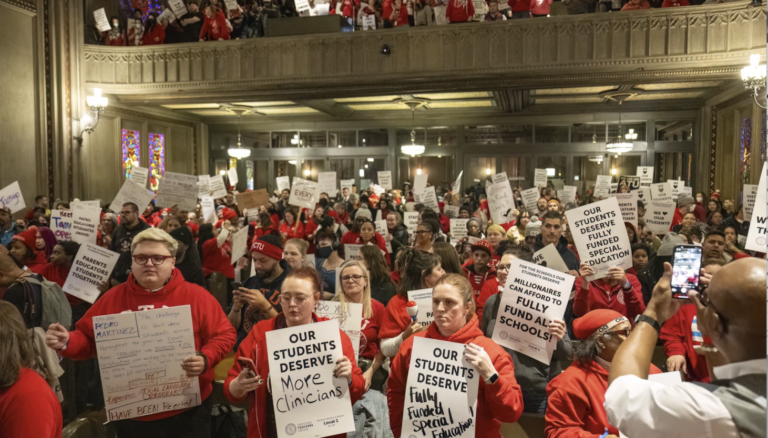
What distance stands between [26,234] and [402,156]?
15284 mm

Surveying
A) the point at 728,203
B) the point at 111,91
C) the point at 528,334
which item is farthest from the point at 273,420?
the point at 111,91

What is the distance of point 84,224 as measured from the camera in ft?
25.1

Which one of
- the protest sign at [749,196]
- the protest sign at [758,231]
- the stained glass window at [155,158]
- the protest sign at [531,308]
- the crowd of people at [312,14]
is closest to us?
the protest sign at [531,308]

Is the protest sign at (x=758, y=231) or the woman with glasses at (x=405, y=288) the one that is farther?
the protest sign at (x=758, y=231)

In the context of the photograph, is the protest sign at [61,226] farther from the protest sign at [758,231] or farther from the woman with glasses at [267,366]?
the protest sign at [758,231]

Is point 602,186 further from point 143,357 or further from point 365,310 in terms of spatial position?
point 143,357

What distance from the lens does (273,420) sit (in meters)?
2.93

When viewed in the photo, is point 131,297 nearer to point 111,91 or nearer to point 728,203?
point 728,203

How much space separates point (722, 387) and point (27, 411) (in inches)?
91.8

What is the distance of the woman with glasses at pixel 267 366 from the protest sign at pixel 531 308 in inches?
46.1

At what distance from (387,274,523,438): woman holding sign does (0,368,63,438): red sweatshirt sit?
152cm

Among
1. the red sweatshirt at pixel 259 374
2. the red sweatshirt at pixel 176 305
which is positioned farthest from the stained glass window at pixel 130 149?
the red sweatshirt at pixel 259 374

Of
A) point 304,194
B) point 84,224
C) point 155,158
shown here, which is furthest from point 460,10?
point 155,158

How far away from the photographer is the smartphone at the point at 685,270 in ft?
6.70
